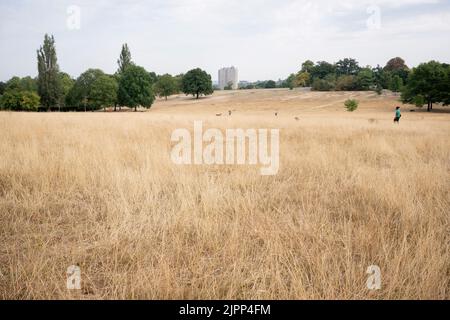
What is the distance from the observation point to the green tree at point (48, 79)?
1995 inches

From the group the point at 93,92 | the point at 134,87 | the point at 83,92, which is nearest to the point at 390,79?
the point at 134,87

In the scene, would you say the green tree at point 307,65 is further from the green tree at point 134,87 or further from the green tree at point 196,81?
the green tree at point 134,87

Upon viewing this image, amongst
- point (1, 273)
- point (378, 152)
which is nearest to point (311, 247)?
point (1, 273)

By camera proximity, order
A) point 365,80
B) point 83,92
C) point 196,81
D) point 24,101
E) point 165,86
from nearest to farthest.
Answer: point 24,101, point 83,92, point 365,80, point 196,81, point 165,86

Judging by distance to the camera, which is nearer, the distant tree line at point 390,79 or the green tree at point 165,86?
the distant tree line at point 390,79

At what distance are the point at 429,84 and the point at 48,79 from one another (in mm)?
72428

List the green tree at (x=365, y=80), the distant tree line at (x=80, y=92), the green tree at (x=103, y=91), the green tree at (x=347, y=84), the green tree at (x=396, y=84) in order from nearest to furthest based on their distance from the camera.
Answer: the distant tree line at (x=80, y=92)
the green tree at (x=103, y=91)
the green tree at (x=396, y=84)
the green tree at (x=365, y=80)
the green tree at (x=347, y=84)

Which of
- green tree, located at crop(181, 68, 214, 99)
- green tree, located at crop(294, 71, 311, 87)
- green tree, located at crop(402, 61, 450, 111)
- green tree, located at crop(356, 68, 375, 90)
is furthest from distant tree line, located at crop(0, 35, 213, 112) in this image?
green tree, located at crop(294, 71, 311, 87)

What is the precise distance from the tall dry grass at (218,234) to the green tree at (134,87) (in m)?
55.5

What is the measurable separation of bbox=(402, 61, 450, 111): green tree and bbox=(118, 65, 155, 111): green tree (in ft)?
168

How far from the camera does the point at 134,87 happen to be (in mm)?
56562

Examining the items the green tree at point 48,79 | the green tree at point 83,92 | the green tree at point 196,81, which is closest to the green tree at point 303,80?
the green tree at point 196,81

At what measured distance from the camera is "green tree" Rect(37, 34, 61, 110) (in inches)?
1995

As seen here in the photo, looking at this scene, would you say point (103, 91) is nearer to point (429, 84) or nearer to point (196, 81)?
point (196, 81)
